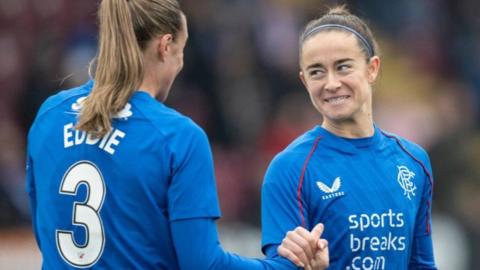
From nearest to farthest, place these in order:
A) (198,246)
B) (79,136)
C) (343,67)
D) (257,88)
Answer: (198,246), (79,136), (343,67), (257,88)

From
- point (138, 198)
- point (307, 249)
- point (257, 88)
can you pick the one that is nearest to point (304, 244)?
point (307, 249)

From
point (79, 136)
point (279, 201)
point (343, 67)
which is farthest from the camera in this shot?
point (343, 67)

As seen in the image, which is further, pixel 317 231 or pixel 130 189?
pixel 317 231

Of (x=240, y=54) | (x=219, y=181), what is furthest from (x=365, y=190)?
(x=240, y=54)

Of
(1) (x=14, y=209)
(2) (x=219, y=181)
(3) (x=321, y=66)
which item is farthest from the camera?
(2) (x=219, y=181)

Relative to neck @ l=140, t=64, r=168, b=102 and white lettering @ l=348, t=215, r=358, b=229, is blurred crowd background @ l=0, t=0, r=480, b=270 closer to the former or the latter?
white lettering @ l=348, t=215, r=358, b=229

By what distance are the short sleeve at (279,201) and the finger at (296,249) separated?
18cm

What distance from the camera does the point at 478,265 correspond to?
428 inches

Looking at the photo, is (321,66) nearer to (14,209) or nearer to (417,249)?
(417,249)

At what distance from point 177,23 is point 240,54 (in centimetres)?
849

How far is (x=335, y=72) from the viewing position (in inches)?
196

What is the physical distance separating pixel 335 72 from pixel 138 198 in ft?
3.56

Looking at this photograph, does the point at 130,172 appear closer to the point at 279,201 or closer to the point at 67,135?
the point at 67,135

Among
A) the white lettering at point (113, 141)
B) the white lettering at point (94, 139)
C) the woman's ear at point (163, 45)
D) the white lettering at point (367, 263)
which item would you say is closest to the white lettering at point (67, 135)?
the white lettering at point (94, 139)
